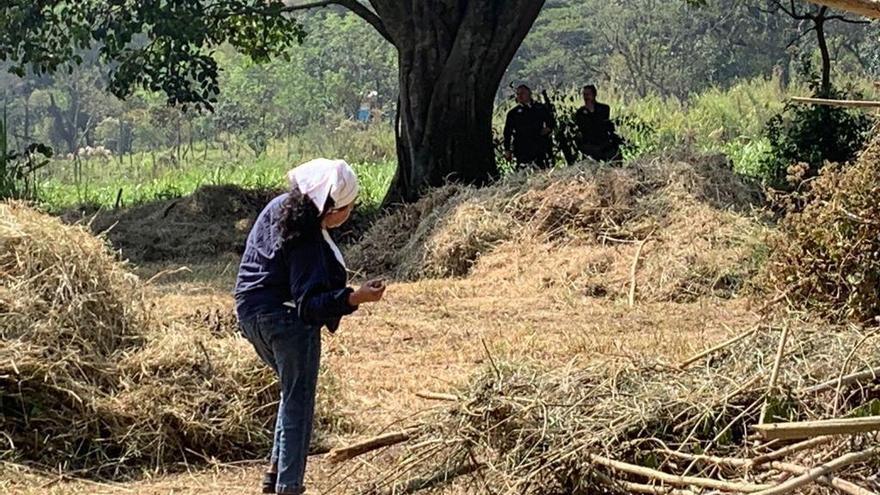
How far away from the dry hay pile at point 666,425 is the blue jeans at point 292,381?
0.42 metres

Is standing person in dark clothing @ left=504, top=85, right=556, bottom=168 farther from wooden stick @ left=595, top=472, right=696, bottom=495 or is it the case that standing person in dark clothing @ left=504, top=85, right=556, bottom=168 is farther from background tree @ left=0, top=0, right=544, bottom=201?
wooden stick @ left=595, top=472, right=696, bottom=495

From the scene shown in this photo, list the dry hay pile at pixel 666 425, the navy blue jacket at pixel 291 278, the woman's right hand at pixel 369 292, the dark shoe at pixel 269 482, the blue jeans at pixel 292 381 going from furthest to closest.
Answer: the dark shoe at pixel 269 482
the blue jeans at pixel 292 381
the navy blue jacket at pixel 291 278
the woman's right hand at pixel 369 292
the dry hay pile at pixel 666 425

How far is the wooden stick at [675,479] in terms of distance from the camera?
4336 millimetres

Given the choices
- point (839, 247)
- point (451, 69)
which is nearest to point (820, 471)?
point (839, 247)

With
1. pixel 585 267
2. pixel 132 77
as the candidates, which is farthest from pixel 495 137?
pixel 585 267

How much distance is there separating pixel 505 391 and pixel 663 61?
4024 cm

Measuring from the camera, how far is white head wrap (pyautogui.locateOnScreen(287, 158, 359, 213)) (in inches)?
199

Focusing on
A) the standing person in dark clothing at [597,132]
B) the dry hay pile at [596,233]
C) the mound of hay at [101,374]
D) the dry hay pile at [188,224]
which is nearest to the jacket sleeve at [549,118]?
the standing person in dark clothing at [597,132]

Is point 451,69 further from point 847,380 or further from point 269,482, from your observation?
point 847,380

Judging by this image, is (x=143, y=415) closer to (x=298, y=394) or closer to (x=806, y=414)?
(x=298, y=394)

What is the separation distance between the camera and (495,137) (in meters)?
17.9

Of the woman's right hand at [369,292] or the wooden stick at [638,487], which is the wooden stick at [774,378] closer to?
the wooden stick at [638,487]

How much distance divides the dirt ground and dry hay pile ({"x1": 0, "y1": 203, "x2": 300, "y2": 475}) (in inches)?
8.4

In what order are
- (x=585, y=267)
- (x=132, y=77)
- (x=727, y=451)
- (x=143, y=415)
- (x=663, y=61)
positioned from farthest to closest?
(x=663, y=61) < (x=132, y=77) < (x=585, y=267) < (x=143, y=415) < (x=727, y=451)
